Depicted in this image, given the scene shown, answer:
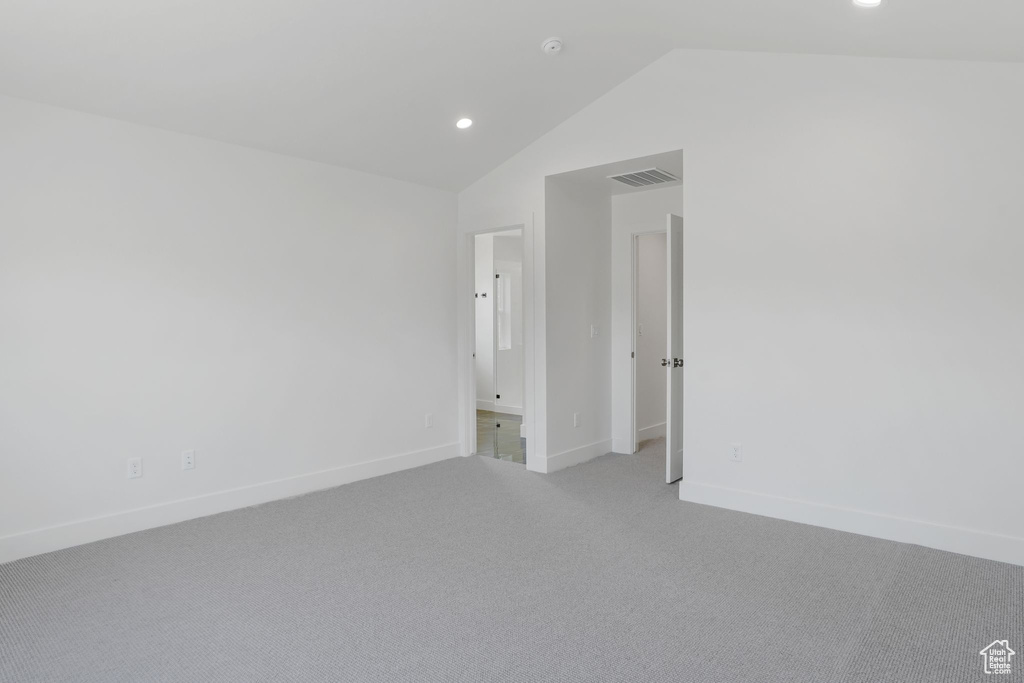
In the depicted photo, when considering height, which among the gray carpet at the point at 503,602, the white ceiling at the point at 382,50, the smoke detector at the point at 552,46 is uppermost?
the smoke detector at the point at 552,46

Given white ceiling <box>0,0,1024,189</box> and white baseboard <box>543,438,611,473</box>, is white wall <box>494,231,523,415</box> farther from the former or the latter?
white ceiling <box>0,0,1024,189</box>

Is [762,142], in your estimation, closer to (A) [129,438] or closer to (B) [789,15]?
(B) [789,15]

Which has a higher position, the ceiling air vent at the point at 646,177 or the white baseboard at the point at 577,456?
the ceiling air vent at the point at 646,177

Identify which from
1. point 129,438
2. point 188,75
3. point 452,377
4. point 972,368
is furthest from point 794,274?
point 129,438

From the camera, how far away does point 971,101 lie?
10.8 ft

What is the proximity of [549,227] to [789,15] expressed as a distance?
91.7 inches

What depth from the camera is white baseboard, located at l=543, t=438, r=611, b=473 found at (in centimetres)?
518

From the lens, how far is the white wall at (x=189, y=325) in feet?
11.2

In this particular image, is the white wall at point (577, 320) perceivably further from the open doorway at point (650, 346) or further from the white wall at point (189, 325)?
the white wall at point (189, 325)

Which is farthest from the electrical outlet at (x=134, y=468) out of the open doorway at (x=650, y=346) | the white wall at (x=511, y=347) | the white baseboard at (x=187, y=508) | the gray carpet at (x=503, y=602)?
the white wall at (x=511, y=347)

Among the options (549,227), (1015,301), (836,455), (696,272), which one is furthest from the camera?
(549,227)

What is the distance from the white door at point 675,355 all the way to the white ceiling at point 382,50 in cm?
127

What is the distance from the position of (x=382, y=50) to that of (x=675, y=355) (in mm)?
2944

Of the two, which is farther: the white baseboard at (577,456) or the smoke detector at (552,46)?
the white baseboard at (577,456)
